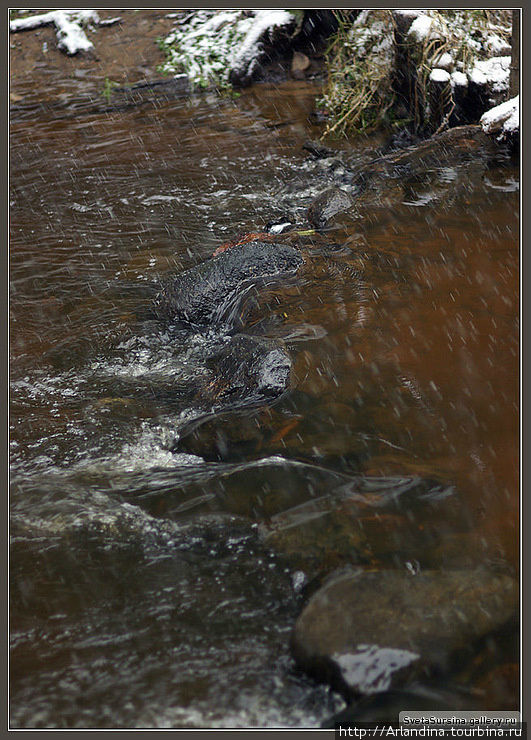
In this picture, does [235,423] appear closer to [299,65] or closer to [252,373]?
[252,373]

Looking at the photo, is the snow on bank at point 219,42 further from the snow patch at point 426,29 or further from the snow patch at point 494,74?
the snow patch at point 494,74

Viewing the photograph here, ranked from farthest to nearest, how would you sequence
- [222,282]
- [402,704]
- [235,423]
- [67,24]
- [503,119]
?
[67,24] < [503,119] < [222,282] < [235,423] < [402,704]

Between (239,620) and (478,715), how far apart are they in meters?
1.02

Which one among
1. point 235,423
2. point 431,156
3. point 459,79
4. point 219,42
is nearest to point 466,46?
point 459,79

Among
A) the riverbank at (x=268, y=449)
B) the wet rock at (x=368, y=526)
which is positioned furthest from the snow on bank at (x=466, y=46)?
the wet rock at (x=368, y=526)

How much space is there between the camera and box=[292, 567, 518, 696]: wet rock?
101 inches

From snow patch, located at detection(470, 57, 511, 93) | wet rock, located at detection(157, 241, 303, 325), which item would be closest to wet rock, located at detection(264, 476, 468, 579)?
wet rock, located at detection(157, 241, 303, 325)

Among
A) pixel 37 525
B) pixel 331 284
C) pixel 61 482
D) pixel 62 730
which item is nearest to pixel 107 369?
pixel 61 482

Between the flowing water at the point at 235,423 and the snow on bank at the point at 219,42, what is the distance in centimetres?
538

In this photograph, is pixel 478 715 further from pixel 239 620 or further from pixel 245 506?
pixel 245 506

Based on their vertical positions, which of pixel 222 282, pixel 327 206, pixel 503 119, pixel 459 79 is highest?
pixel 459 79

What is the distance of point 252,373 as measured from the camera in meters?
4.32

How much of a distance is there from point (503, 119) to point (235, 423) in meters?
5.54

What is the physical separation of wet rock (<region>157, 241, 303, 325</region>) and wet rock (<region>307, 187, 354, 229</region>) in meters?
1.05
